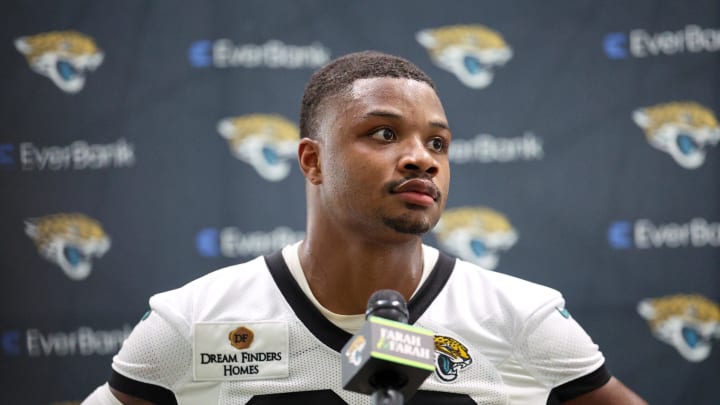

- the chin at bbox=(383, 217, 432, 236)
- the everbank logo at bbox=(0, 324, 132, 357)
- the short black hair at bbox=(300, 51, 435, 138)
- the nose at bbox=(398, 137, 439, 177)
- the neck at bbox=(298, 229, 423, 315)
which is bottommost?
the everbank logo at bbox=(0, 324, 132, 357)

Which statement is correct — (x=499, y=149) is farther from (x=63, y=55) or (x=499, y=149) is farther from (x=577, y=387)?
(x=63, y=55)

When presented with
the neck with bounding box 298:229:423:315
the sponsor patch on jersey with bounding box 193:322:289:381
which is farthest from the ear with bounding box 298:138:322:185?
the sponsor patch on jersey with bounding box 193:322:289:381

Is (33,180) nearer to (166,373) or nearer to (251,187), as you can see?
(251,187)

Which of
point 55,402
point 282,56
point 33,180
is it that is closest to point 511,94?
point 282,56

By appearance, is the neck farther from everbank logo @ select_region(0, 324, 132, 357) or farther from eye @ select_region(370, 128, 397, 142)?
everbank logo @ select_region(0, 324, 132, 357)

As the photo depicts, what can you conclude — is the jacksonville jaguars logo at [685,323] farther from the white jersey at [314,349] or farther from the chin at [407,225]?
the chin at [407,225]

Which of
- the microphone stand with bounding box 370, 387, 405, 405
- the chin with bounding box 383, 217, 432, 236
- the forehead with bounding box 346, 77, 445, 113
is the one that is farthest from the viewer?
the forehead with bounding box 346, 77, 445, 113

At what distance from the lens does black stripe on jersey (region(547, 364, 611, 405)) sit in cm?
185

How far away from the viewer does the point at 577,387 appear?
6.07 ft

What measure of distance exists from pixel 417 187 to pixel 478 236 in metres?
1.62

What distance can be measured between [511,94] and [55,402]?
2.13 meters

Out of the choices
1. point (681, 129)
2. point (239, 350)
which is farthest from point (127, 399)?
point (681, 129)

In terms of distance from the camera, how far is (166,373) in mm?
1857

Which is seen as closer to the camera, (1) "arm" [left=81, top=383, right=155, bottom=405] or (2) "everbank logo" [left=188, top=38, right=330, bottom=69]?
(1) "arm" [left=81, top=383, right=155, bottom=405]
